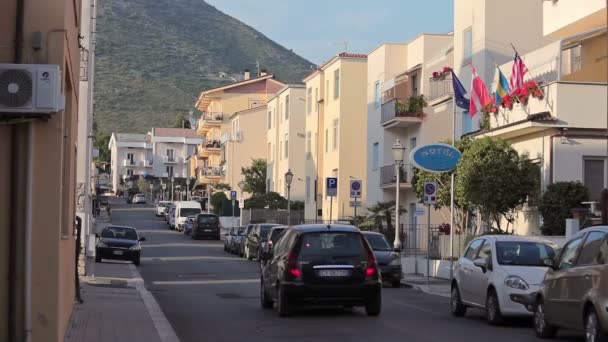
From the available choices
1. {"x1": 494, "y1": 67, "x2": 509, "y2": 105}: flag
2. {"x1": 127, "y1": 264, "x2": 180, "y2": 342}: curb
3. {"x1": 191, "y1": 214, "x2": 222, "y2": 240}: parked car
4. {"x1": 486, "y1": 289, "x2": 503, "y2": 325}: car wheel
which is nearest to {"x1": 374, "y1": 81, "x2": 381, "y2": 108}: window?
{"x1": 191, "y1": 214, "x2": 222, "y2": 240}: parked car

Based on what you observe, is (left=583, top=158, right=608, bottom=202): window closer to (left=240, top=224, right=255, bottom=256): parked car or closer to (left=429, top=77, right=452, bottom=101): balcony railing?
(left=429, top=77, right=452, bottom=101): balcony railing

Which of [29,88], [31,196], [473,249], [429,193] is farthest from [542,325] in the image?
[429,193]

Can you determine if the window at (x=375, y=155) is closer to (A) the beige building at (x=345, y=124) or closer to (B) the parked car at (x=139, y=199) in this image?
(A) the beige building at (x=345, y=124)

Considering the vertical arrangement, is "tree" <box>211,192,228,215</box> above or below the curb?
above

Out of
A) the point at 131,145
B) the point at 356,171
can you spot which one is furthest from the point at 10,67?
the point at 131,145

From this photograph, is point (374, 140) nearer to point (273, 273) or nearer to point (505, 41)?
point (505, 41)

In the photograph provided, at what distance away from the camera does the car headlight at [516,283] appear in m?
17.3

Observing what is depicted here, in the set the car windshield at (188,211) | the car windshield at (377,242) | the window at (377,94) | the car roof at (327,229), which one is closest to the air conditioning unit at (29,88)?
the car roof at (327,229)

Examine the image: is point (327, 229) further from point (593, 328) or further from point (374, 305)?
point (593, 328)

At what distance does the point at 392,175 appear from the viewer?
161 ft

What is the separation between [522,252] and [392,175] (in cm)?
3096

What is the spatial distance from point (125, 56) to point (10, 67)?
7001 inches

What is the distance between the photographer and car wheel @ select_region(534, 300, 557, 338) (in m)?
15.3

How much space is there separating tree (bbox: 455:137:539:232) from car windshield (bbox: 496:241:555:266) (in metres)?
13.3
